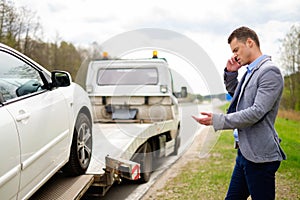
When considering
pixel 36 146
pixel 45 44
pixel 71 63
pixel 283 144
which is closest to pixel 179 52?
pixel 36 146

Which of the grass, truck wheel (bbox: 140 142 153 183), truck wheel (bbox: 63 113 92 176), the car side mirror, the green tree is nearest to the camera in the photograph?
the car side mirror

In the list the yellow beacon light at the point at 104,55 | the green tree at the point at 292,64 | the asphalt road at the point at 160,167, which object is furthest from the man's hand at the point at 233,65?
the green tree at the point at 292,64

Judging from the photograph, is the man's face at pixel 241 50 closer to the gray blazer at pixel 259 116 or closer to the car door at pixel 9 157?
the gray blazer at pixel 259 116

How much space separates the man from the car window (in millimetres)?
1548

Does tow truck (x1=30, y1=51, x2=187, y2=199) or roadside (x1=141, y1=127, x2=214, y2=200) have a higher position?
tow truck (x1=30, y1=51, x2=187, y2=199)

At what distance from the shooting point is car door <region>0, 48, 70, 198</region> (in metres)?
2.58

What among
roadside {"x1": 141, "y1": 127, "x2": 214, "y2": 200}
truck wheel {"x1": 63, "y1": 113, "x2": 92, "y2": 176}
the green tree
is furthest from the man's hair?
the green tree

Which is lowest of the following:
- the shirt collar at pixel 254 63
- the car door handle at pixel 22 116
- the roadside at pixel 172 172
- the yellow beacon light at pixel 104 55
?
the roadside at pixel 172 172

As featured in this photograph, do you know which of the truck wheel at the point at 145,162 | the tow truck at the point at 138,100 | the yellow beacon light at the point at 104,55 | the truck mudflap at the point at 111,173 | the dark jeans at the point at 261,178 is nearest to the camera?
the dark jeans at the point at 261,178

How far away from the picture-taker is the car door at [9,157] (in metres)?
2.21

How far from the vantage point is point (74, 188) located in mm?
3518

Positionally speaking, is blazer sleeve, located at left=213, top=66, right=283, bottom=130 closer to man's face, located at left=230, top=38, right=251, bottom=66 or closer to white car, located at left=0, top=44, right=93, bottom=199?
man's face, located at left=230, top=38, right=251, bottom=66

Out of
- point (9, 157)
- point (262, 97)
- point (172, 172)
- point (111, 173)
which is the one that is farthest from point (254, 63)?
point (172, 172)

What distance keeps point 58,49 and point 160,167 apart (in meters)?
15.2
